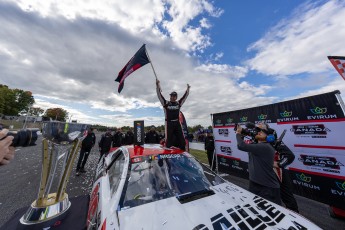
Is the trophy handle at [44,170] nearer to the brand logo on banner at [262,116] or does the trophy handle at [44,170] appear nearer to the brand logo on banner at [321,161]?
the brand logo on banner at [321,161]

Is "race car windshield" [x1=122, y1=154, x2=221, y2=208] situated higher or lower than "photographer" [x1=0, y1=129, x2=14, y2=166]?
lower

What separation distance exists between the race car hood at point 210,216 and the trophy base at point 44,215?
0.96 metres

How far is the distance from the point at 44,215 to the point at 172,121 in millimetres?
2982

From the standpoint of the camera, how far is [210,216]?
167 cm

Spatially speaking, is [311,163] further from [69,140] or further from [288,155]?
[69,140]

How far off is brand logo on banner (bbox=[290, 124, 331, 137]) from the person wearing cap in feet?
8.91

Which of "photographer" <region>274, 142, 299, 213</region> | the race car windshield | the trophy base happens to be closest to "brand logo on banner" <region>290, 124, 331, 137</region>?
"photographer" <region>274, 142, 299, 213</region>

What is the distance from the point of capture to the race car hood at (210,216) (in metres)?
1.54

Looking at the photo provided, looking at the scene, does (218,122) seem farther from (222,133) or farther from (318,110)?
(318,110)

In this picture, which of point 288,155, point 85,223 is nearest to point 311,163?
point 288,155

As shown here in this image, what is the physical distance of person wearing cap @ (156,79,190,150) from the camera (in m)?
4.41

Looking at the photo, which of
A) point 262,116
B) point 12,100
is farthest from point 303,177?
point 12,100

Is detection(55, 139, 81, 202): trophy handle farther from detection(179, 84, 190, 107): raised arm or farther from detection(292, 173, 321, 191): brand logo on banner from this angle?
detection(292, 173, 321, 191): brand logo on banner

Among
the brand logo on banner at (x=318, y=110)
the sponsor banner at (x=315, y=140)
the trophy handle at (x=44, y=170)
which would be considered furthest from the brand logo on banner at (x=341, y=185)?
the trophy handle at (x=44, y=170)
